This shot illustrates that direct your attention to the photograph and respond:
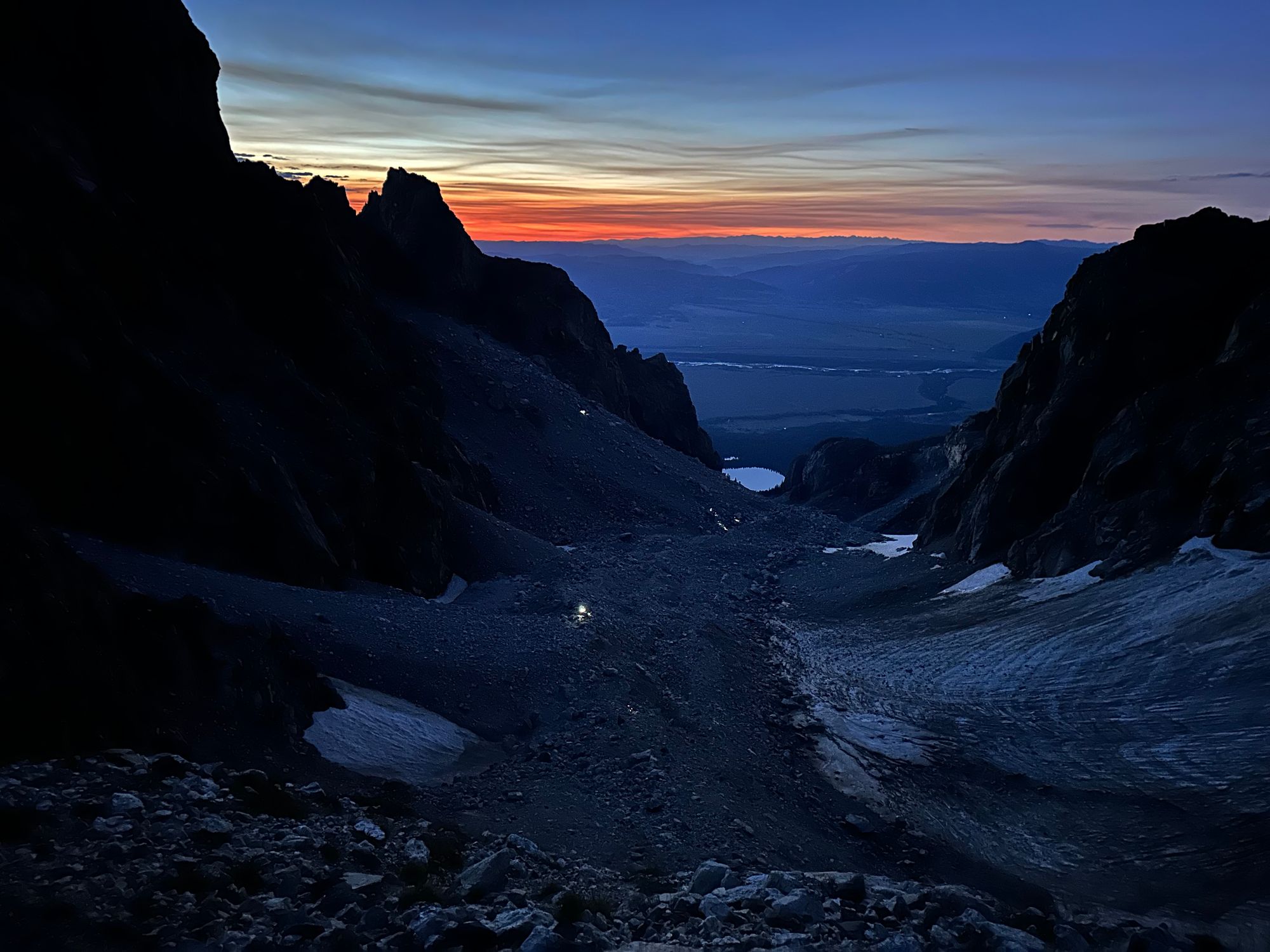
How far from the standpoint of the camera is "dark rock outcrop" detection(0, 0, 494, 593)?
25.1 metres

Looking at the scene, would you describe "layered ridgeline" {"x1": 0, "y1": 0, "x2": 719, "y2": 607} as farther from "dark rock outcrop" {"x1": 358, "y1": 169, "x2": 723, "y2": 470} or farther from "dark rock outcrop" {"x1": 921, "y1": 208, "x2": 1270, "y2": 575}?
"dark rock outcrop" {"x1": 921, "y1": 208, "x2": 1270, "y2": 575}

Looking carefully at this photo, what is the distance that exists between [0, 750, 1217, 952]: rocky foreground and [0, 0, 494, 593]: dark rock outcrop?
13942 mm

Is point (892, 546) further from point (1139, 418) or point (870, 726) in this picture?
point (870, 726)

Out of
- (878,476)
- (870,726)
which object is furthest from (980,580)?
(878,476)

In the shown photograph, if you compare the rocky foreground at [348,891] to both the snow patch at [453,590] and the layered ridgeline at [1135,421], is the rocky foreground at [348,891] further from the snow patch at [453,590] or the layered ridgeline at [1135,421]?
the layered ridgeline at [1135,421]

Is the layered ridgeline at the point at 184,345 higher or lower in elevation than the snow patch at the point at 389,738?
higher

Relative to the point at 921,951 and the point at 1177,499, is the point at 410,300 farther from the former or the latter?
the point at 921,951

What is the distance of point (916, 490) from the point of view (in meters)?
83.2

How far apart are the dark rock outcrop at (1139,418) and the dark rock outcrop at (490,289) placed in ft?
120

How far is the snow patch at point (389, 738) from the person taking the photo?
19.9 metres

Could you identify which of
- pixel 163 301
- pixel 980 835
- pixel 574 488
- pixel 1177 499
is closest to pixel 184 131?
pixel 163 301

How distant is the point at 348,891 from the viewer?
12234 millimetres

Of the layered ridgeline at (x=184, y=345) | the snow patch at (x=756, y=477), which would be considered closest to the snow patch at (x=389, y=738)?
the layered ridgeline at (x=184, y=345)

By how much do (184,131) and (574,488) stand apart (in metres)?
27.9
